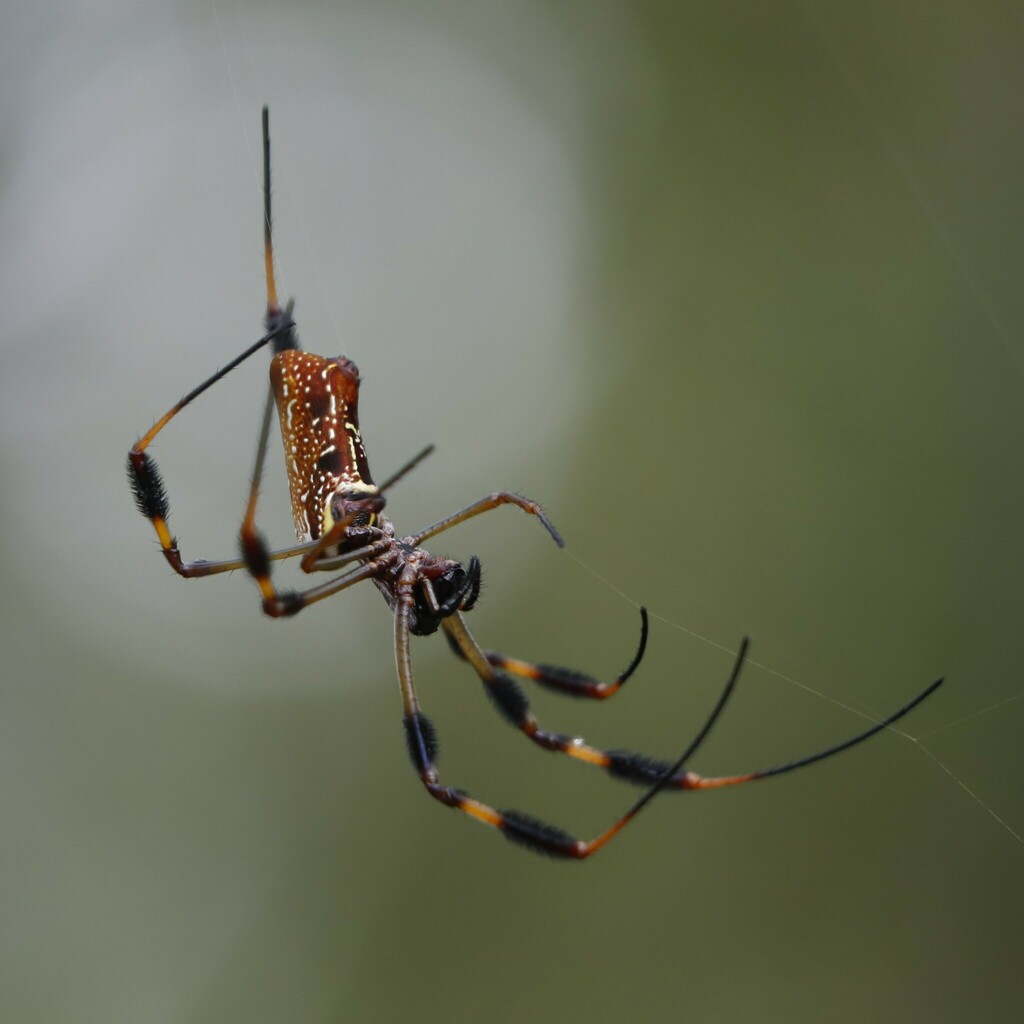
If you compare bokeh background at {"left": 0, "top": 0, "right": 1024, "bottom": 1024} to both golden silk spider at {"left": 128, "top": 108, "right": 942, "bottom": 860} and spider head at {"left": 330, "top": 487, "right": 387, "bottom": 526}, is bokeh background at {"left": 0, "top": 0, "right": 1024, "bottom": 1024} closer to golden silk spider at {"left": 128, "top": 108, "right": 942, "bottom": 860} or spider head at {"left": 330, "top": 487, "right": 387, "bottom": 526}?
golden silk spider at {"left": 128, "top": 108, "right": 942, "bottom": 860}

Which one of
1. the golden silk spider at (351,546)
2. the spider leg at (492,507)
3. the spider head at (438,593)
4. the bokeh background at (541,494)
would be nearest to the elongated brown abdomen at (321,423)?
the golden silk spider at (351,546)

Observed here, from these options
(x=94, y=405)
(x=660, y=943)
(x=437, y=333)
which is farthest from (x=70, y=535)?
(x=660, y=943)

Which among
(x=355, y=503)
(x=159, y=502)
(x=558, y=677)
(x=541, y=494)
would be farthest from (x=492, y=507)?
(x=541, y=494)

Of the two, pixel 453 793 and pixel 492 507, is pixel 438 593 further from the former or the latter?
pixel 453 793

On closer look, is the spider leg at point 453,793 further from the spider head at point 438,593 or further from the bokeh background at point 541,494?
the bokeh background at point 541,494

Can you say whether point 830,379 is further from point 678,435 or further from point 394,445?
point 394,445

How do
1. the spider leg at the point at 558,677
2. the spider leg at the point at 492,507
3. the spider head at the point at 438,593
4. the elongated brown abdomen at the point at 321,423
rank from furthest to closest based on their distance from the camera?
the spider leg at the point at 558,677
the spider head at the point at 438,593
the elongated brown abdomen at the point at 321,423
the spider leg at the point at 492,507
